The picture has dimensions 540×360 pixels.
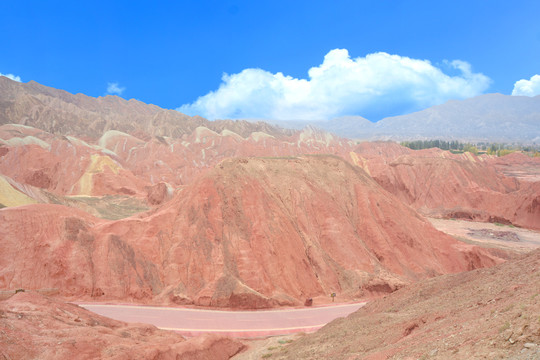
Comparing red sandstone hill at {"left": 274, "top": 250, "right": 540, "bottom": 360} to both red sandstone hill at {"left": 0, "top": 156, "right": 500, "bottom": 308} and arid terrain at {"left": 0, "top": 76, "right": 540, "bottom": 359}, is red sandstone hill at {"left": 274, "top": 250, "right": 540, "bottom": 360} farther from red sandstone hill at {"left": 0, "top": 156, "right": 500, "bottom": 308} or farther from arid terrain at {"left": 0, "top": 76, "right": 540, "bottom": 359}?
red sandstone hill at {"left": 0, "top": 156, "right": 500, "bottom": 308}

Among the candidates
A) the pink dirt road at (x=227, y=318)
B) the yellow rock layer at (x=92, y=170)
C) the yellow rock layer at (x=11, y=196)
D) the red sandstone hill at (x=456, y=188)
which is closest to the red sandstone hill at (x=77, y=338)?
the pink dirt road at (x=227, y=318)

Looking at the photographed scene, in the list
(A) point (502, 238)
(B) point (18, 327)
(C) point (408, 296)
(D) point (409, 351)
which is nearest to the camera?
(D) point (409, 351)

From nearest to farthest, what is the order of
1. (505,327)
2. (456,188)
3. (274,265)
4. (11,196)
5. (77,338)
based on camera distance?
(505,327)
(77,338)
(274,265)
(11,196)
(456,188)

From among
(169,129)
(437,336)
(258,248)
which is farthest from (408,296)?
(169,129)

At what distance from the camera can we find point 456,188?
78125 millimetres

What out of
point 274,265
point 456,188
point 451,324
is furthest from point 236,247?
point 456,188

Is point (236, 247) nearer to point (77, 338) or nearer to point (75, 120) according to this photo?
point (77, 338)

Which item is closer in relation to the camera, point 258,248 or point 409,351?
point 409,351

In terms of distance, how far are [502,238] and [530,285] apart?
158 feet

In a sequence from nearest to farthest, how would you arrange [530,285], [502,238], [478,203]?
[530,285] < [502,238] < [478,203]

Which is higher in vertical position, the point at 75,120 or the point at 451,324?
the point at 75,120

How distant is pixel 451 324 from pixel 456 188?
75.7m

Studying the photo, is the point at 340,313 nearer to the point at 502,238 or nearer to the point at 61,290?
the point at 61,290

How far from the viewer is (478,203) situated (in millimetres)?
73062
